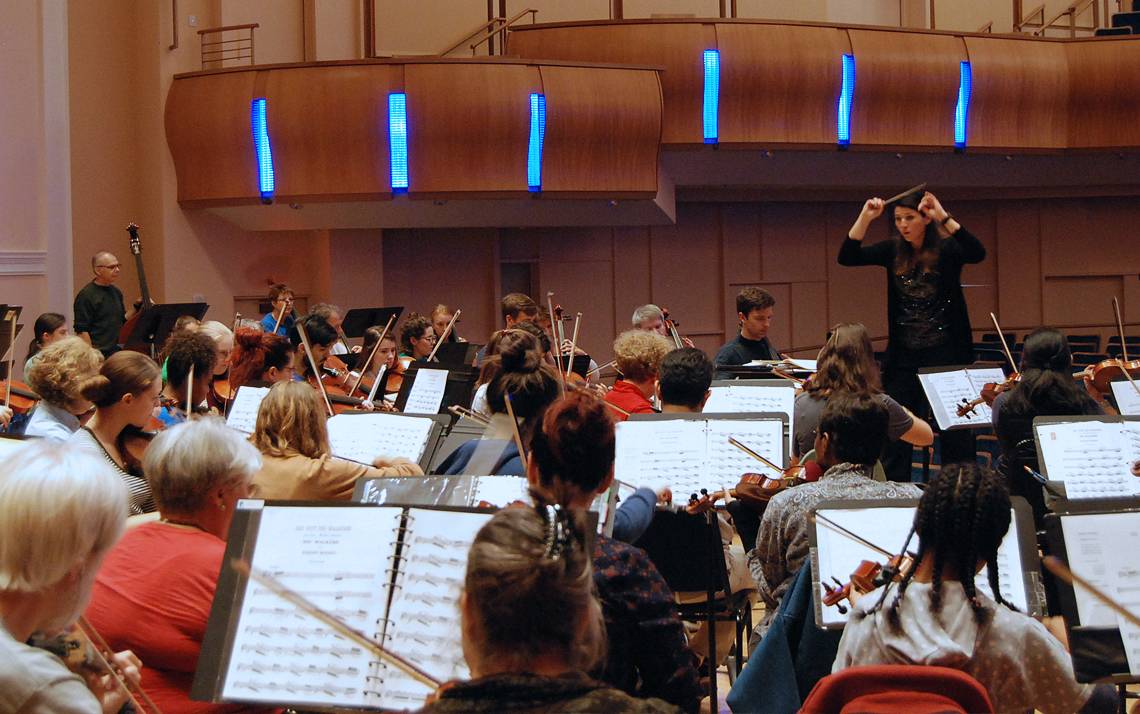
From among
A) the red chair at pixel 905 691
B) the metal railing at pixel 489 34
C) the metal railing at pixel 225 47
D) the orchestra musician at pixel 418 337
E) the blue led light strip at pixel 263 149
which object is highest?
the metal railing at pixel 489 34

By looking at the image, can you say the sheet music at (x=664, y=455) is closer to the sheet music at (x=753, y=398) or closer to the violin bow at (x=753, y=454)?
the violin bow at (x=753, y=454)

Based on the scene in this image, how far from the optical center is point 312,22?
1170 cm

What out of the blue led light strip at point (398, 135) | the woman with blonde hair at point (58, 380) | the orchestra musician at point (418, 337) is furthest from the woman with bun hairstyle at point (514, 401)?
the blue led light strip at point (398, 135)

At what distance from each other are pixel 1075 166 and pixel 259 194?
828 cm

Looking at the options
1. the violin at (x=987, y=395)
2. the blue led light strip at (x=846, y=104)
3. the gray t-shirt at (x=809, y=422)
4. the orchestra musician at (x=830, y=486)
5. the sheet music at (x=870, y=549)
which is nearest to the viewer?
the sheet music at (x=870, y=549)

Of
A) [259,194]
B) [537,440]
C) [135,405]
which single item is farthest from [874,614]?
[259,194]

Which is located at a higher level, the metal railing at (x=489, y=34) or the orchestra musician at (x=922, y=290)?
the metal railing at (x=489, y=34)

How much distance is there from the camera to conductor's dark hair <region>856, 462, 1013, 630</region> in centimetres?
228

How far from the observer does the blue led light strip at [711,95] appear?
10.5m

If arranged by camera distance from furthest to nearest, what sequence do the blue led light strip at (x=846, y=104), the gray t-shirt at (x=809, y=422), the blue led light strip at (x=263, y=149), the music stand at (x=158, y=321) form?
the blue led light strip at (x=846, y=104)
the blue led light strip at (x=263, y=149)
the music stand at (x=158, y=321)
the gray t-shirt at (x=809, y=422)

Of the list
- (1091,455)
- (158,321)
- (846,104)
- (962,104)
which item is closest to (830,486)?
(1091,455)

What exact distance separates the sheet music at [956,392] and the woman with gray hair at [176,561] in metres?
3.84

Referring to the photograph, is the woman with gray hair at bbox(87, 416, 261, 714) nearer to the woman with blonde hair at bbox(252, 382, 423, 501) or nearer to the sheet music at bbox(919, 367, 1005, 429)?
the woman with blonde hair at bbox(252, 382, 423, 501)

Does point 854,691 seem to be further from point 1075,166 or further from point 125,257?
point 1075,166
